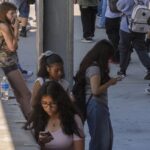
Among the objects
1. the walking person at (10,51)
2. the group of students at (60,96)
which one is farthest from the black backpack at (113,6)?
the group of students at (60,96)

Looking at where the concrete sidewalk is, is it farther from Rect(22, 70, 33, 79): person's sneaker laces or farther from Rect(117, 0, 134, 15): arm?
Rect(22, 70, 33, 79): person's sneaker laces

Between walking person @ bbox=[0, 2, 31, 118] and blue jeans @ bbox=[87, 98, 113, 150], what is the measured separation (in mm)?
1959

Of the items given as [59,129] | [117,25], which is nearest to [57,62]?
[59,129]

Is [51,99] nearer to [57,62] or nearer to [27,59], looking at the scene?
[57,62]

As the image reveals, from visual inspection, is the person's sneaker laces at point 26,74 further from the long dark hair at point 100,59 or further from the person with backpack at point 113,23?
the long dark hair at point 100,59

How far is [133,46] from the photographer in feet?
38.3

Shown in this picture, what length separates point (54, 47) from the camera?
7.06 metres

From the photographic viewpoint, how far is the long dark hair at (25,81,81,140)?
514 centimetres

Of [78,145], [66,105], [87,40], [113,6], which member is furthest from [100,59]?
[87,40]

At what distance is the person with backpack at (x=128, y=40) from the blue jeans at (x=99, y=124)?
5080mm

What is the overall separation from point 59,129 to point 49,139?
0.11 metres

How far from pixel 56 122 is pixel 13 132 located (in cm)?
74

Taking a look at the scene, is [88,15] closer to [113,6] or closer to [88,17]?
[88,17]

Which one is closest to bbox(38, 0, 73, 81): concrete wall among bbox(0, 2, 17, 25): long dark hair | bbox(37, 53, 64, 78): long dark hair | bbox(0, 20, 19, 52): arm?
bbox(37, 53, 64, 78): long dark hair
